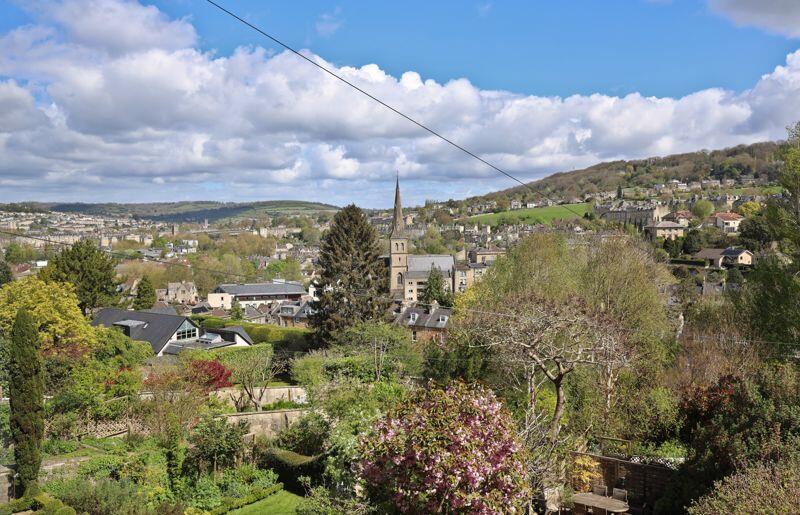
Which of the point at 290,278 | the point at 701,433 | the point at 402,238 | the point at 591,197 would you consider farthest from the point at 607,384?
the point at 591,197

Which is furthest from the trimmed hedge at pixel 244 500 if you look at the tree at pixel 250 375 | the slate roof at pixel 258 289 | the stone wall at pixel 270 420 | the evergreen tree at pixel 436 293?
the slate roof at pixel 258 289

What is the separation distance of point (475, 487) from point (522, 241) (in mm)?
20273

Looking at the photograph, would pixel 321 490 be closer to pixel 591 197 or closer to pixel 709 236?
pixel 709 236

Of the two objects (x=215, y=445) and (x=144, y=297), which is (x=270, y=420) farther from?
(x=144, y=297)

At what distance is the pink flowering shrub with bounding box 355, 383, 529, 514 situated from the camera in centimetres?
700

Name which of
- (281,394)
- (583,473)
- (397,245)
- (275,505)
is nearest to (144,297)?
(397,245)

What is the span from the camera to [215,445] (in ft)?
51.2

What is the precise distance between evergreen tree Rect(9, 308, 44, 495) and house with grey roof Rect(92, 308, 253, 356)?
20.0 meters

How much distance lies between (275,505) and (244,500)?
83 cm

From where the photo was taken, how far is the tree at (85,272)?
129 feet

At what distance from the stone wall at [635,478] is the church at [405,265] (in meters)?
39.2

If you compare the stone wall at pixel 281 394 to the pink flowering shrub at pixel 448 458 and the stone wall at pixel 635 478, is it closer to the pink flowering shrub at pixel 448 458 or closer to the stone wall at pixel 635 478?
the stone wall at pixel 635 478

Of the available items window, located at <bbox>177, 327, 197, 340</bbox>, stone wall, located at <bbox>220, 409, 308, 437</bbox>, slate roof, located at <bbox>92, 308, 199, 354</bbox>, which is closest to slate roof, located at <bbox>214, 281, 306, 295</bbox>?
slate roof, located at <bbox>92, 308, 199, 354</bbox>

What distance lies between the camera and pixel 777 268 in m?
16.5
